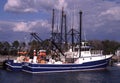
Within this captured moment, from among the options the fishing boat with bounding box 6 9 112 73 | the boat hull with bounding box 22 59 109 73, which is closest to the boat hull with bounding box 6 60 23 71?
the fishing boat with bounding box 6 9 112 73

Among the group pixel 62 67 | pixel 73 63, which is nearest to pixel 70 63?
pixel 73 63

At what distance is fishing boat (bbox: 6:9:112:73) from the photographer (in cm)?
8500

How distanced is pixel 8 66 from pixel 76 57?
19.5m

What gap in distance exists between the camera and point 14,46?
172 meters

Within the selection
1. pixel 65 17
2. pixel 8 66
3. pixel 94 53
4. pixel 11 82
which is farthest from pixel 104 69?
pixel 11 82

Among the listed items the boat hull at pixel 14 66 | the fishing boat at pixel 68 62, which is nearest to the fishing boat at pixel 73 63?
the fishing boat at pixel 68 62

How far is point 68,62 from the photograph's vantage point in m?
92.0

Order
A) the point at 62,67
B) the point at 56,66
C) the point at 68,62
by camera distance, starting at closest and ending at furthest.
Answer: the point at 56,66
the point at 62,67
the point at 68,62

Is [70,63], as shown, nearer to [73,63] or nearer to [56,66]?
[73,63]

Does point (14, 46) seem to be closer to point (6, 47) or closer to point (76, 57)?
point (6, 47)

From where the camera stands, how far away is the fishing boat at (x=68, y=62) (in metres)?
85.0

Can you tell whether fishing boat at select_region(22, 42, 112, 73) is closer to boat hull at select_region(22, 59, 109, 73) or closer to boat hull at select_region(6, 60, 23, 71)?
boat hull at select_region(22, 59, 109, 73)

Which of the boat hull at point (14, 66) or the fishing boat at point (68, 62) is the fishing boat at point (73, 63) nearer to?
the fishing boat at point (68, 62)

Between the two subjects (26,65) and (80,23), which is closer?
(26,65)
